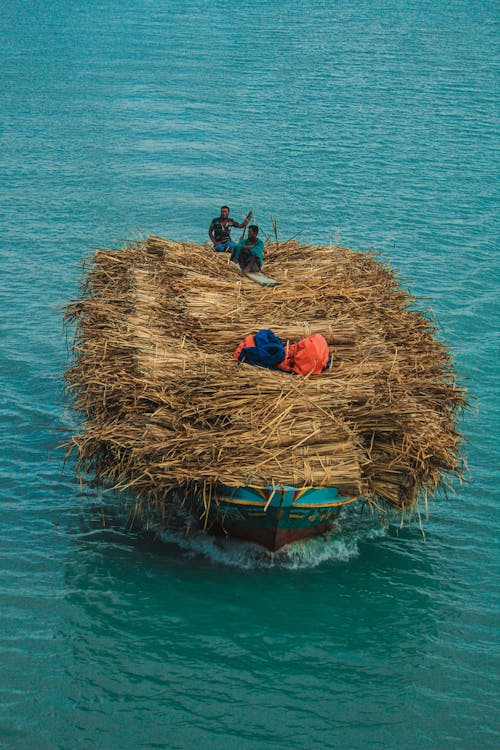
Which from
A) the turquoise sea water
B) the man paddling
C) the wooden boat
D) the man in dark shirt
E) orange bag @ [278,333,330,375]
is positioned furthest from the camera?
the man in dark shirt

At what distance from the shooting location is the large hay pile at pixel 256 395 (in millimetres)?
10023

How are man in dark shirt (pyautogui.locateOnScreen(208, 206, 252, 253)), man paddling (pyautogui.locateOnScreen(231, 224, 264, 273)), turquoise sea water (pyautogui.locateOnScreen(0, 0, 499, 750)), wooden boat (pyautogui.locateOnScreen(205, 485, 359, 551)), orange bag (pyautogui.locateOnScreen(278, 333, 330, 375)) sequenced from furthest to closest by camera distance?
man in dark shirt (pyautogui.locateOnScreen(208, 206, 252, 253)), man paddling (pyautogui.locateOnScreen(231, 224, 264, 273)), orange bag (pyautogui.locateOnScreen(278, 333, 330, 375)), wooden boat (pyautogui.locateOnScreen(205, 485, 359, 551)), turquoise sea water (pyautogui.locateOnScreen(0, 0, 499, 750))

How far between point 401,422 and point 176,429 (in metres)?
2.69

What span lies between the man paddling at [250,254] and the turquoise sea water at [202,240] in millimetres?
4220

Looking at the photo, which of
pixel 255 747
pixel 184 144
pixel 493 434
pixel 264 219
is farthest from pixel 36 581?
pixel 184 144

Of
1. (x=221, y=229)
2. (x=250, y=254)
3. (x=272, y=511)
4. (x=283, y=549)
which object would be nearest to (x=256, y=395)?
(x=272, y=511)

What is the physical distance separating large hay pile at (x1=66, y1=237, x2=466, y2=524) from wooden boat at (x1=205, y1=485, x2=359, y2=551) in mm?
→ 184

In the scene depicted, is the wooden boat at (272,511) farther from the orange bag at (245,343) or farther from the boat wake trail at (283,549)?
the orange bag at (245,343)

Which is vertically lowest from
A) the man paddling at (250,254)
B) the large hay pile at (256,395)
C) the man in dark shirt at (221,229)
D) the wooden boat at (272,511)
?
the wooden boat at (272,511)

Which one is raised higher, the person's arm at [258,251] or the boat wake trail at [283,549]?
the person's arm at [258,251]

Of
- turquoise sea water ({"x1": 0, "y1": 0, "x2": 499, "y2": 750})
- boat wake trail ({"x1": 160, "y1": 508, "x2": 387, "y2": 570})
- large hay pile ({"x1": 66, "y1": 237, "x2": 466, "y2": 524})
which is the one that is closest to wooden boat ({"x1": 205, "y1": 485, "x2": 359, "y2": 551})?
large hay pile ({"x1": 66, "y1": 237, "x2": 466, "y2": 524})

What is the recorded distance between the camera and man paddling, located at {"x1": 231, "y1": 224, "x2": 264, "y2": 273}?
14.8 meters

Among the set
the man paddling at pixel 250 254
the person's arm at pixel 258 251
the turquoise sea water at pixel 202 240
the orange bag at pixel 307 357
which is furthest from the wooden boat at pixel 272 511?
the person's arm at pixel 258 251

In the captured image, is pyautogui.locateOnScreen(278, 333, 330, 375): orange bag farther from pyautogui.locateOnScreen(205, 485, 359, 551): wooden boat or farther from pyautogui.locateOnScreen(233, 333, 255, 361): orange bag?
pyautogui.locateOnScreen(205, 485, 359, 551): wooden boat
